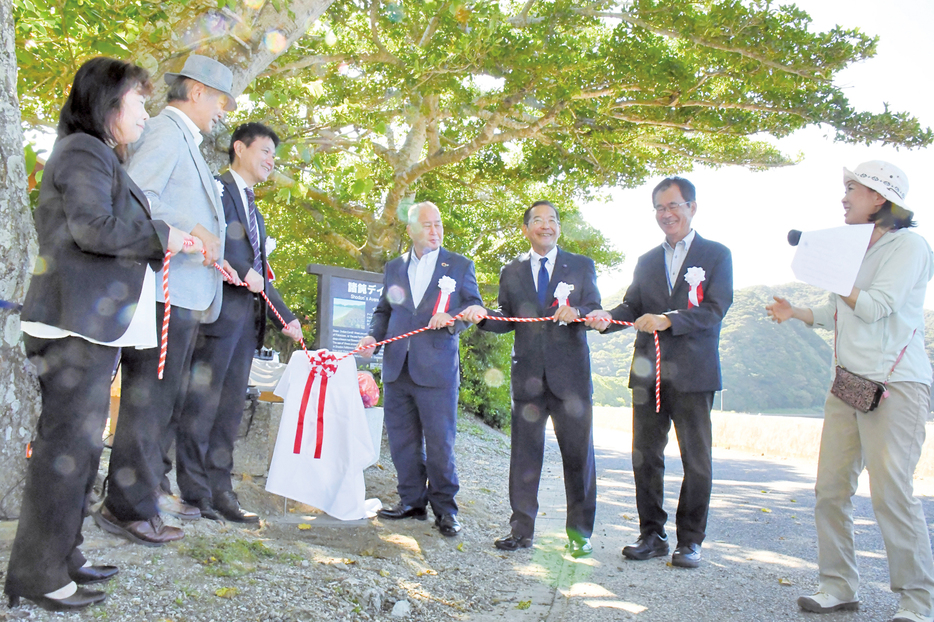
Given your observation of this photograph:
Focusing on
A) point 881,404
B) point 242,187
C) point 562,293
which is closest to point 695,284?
point 562,293

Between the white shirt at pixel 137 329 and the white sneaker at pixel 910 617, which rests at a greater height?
the white shirt at pixel 137 329

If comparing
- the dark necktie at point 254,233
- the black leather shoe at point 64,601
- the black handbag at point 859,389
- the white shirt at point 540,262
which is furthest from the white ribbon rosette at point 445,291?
the black leather shoe at point 64,601

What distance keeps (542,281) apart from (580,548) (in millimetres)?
1779

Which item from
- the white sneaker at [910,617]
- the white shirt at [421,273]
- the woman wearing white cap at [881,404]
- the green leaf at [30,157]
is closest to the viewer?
the white sneaker at [910,617]

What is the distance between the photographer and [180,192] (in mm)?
3467

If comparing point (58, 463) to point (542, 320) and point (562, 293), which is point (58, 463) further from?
point (562, 293)

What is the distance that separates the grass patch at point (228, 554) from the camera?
300 cm

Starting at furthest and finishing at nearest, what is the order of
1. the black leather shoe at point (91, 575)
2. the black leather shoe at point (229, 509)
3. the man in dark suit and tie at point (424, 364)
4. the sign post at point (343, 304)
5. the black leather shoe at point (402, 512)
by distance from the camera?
the sign post at point (343, 304)
the black leather shoe at point (402, 512)
the man in dark suit and tie at point (424, 364)
the black leather shoe at point (229, 509)
the black leather shoe at point (91, 575)

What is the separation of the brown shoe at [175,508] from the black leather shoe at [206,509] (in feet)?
0.22

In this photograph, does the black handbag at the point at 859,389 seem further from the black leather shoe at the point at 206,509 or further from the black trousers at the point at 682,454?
the black leather shoe at the point at 206,509

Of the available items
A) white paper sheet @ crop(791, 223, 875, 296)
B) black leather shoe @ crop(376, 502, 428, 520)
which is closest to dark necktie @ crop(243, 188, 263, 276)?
black leather shoe @ crop(376, 502, 428, 520)

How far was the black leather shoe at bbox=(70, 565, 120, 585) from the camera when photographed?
2611 millimetres

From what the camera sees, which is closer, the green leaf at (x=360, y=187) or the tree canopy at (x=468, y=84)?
the green leaf at (x=360, y=187)

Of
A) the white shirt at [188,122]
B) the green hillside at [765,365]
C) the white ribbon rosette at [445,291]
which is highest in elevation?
the white shirt at [188,122]
